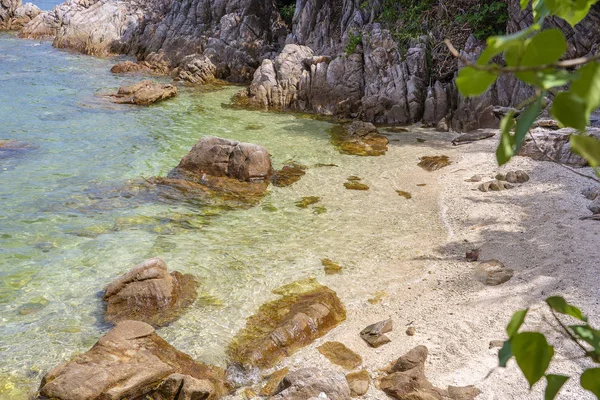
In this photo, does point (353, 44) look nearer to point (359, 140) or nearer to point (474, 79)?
point (359, 140)

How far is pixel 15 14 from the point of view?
41188 millimetres

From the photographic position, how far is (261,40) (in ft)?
89.6

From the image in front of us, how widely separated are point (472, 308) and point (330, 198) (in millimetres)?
5063

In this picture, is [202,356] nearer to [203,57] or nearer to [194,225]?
[194,225]

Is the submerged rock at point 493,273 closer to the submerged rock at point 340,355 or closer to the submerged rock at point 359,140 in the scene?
the submerged rock at point 340,355

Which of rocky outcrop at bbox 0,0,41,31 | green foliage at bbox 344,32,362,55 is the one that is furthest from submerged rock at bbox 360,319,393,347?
rocky outcrop at bbox 0,0,41,31

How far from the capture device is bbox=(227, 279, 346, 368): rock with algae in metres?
6.48

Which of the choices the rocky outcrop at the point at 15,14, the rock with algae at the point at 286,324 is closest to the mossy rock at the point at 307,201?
the rock with algae at the point at 286,324

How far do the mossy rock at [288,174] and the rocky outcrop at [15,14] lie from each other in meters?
35.6

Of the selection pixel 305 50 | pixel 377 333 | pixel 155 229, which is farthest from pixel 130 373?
pixel 305 50

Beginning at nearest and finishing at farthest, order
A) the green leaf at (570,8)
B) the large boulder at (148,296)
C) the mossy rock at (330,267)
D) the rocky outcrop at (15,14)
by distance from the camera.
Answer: the green leaf at (570,8)
the large boulder at (148,296)
the mossy rock at (330,267)
the rocky outcrop at (15,14)

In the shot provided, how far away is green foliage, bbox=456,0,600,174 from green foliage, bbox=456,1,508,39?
1849cm

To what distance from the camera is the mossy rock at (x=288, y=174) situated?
1230cm

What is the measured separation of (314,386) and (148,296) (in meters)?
3.21
